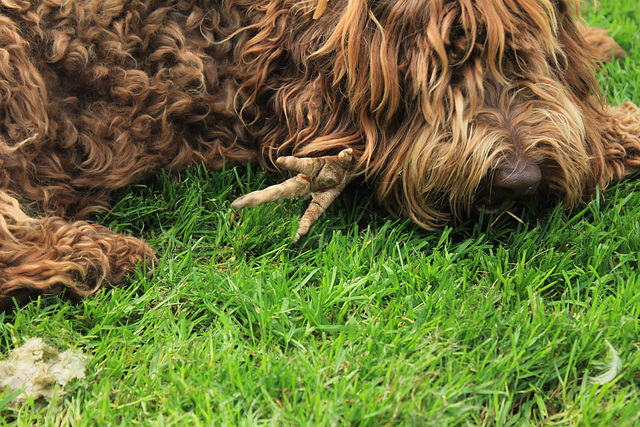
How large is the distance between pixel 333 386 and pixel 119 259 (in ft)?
3.57

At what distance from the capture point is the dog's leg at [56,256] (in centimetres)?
256

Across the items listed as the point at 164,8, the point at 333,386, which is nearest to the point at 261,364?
the point at 333,386

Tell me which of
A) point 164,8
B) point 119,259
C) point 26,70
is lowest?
point 119,259

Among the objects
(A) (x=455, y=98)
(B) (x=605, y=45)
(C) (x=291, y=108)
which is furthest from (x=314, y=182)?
(B) (x=605, y=45)

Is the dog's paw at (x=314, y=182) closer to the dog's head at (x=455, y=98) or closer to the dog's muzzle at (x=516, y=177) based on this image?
the dog's head at (x=455, y=98)

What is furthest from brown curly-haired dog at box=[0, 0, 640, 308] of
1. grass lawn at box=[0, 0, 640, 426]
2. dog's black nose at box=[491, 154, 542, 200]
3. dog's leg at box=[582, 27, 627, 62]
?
dog's leg at box=[582, 27, 627, 62]

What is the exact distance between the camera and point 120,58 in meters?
3.03

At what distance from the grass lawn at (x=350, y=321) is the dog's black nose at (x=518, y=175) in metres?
0.29

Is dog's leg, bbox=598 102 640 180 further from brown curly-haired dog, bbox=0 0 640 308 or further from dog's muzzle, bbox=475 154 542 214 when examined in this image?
dog's muzzle, bbox=475 154 542 214

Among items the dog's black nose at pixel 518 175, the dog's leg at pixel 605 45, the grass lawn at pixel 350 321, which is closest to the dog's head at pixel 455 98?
the dog's black nose at pixel 518 175

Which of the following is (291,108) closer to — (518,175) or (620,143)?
(518,175)

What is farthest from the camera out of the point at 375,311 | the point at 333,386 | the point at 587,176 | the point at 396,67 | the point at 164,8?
the point at 164,8

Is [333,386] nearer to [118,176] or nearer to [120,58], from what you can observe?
[118,176]

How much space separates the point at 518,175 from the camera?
8.42 ft
